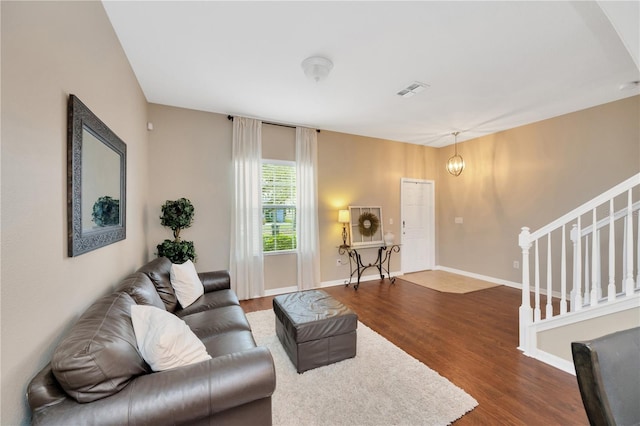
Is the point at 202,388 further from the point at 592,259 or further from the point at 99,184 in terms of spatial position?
the point at 592,259

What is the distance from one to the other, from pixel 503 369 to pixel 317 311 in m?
1.66

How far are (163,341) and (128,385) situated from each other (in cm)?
19

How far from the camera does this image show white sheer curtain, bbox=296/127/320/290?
4371mm

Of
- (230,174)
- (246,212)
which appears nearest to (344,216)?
(246,212)

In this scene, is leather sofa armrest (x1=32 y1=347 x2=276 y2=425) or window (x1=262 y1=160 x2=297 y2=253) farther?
window (x1=262 y1=160 x2=297 y2=253)

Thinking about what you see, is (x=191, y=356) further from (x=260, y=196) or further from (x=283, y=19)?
(x=260, y=196)

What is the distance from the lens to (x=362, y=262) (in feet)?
16.5

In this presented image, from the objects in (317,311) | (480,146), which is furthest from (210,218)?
(480,146)

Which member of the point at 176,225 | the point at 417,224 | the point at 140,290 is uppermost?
the point at 176,225

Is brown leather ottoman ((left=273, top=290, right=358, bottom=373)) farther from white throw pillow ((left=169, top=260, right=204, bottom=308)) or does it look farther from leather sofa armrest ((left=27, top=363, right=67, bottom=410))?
leather sofa armrest ((left=27, top=363, right=67, bottom=410))

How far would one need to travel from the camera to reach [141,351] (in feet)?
3.95

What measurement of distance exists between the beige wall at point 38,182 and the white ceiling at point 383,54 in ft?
2.40

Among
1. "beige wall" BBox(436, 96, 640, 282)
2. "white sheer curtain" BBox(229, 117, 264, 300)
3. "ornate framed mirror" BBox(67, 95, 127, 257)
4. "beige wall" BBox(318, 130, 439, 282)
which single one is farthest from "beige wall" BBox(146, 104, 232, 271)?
"beige wall" BBox(436, 96, 640, 282)

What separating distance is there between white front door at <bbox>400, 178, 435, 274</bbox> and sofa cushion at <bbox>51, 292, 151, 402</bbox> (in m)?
5.10
